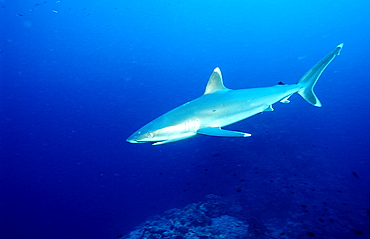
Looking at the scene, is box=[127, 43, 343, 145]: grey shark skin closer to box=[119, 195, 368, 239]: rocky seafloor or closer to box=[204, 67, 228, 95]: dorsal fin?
box=[204, 67, 228, 95]: dorsal fin

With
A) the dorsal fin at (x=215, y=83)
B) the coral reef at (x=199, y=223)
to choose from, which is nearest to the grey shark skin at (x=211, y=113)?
the dorsal fin at (x=215, y=83)

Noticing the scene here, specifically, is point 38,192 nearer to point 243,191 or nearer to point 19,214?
point 19,214

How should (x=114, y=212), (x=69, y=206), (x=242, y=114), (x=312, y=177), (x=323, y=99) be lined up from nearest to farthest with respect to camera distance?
(x=242, y=114), (x=312, y=177), (x=114, y=212), (x=69, y=206), (x=323, y=99)

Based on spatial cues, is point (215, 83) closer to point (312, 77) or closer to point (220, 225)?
point (312, 77)

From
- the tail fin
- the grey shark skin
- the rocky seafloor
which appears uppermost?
the tail fin

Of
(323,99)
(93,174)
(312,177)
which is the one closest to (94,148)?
(93,174)

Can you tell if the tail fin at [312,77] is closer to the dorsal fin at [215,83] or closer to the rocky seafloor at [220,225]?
the dorsal fin at [215,83]

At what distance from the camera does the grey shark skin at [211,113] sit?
4004 millimetres

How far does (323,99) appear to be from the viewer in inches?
557

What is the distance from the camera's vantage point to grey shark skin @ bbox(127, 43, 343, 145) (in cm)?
400

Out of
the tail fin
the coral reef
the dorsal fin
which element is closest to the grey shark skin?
the dorsal fin

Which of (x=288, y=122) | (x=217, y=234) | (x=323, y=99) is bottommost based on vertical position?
(x=217, y=234)

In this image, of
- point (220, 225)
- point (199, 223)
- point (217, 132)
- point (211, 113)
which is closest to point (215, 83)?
point (211, 113)

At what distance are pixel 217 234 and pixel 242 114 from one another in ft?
9.21
